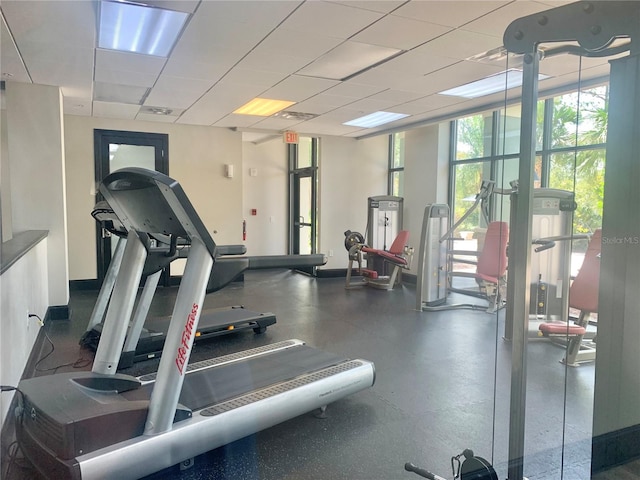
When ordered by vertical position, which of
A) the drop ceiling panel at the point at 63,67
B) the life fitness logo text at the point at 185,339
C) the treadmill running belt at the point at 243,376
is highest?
the drop ceiling panel at the point at 63,67

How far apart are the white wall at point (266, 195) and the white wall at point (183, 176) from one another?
1.85 metres

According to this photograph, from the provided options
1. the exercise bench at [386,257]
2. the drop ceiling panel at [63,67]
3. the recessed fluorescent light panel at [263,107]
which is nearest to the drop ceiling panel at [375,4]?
the drop ceiling panel at [63,67]

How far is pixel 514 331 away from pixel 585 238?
35.3 inches

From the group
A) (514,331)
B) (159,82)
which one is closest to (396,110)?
(159,82)

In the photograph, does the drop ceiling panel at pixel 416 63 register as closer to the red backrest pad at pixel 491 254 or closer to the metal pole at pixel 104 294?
the red backrest pad at pixel 491 254

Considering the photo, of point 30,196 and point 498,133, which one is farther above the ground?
point 498,133

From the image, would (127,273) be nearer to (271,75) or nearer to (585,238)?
(585,238)

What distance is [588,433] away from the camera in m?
2.70

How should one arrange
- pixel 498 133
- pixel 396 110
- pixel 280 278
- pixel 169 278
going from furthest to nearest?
pixel 280 278, pixel 169 278, pixel 498 133, pixel 396 110

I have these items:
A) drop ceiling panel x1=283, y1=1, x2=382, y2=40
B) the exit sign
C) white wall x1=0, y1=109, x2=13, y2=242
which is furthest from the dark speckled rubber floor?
the exit sign

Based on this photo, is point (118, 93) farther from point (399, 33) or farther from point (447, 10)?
point (447, 10)

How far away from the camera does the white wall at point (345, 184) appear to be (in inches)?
326

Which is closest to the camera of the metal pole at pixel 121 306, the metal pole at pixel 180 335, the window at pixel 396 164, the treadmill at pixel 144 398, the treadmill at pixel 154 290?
the treadmill at pixel 144 398

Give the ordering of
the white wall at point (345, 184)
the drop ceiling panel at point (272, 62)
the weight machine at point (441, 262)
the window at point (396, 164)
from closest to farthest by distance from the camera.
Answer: the drop ceiling panel at point (272, 62) < the weight machine at point (441, 262) < the white wall at point (345, 184) < the window at point (396, 164)
